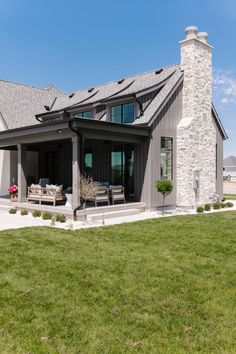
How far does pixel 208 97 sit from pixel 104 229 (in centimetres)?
1007

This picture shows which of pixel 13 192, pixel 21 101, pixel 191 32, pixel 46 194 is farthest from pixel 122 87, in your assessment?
pixel 13 192

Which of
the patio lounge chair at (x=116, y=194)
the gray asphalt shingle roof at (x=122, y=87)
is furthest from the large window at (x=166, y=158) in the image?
the gray asphalt shingle roof at (x=122, y=87)

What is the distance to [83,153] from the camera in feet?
38.1

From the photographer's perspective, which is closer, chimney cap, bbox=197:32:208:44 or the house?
the house

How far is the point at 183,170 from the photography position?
14.5m

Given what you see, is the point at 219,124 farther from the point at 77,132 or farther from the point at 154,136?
the point at 77,132

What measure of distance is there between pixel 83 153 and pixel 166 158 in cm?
435

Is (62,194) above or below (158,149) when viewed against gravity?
below

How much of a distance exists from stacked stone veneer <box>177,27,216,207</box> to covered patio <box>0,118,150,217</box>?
2.26m

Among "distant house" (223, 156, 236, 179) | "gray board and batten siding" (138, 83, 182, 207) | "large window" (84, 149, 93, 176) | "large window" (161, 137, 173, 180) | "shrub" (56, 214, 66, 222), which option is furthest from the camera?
"distant house" (223, 156, 236, 179)

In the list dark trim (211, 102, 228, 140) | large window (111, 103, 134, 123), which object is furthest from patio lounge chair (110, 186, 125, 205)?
dark trim (211, 102, 228, 140)

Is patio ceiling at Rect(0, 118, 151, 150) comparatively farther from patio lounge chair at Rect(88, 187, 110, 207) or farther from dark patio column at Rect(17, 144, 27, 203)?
patio lounge chair at Rect(88, 187, 110, 207)

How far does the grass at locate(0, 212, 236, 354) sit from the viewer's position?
3.17 m

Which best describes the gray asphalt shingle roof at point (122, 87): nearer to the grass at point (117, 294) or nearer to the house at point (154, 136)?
the house at point (154, 136)
